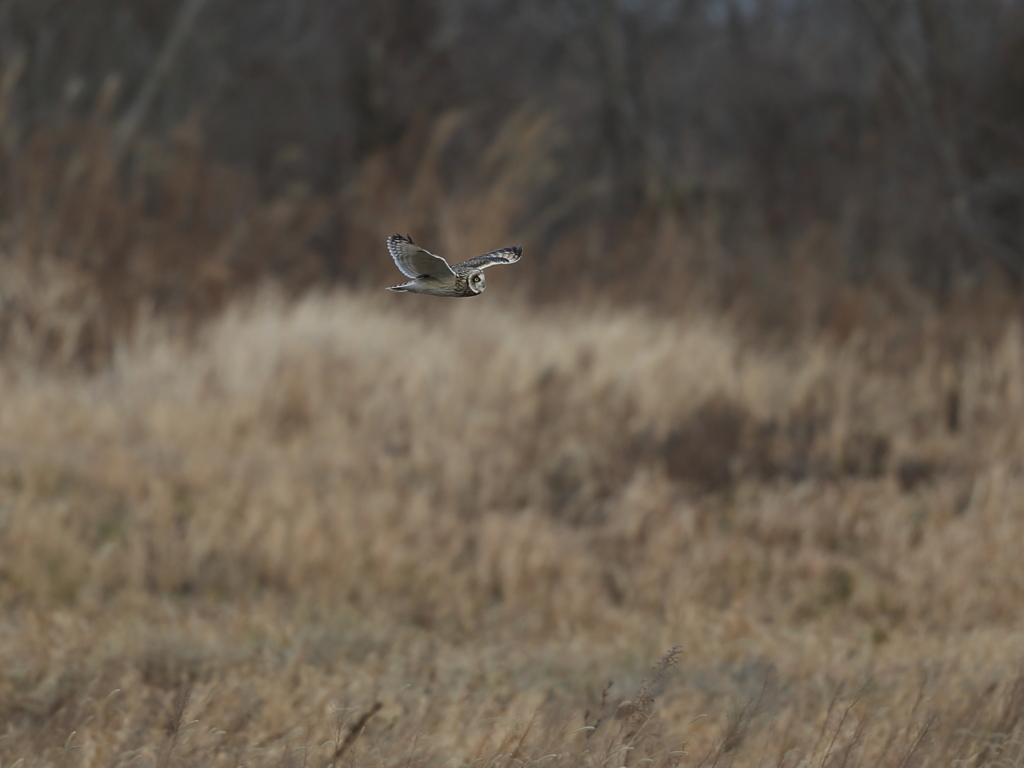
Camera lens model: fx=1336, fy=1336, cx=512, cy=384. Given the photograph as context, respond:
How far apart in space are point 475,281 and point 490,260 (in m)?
0.16

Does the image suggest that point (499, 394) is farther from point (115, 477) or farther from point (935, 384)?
point (935, 384)

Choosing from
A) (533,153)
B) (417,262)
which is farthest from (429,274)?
(533,153)

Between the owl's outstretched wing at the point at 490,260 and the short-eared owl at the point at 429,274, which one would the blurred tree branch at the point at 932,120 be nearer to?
the owl's outstretched wing at the point at 490,260

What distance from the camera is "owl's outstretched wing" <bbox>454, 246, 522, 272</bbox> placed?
6.45 feet

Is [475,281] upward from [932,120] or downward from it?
downward

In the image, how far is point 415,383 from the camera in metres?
8.02

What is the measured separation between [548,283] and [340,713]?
7.54 m

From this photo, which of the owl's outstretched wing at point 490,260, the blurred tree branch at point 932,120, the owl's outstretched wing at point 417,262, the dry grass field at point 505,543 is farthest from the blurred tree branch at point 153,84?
the owl's outstretched wing at point 417,262

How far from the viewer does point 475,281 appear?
1.90m

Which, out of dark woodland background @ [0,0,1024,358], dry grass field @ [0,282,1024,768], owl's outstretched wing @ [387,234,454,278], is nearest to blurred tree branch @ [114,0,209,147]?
dark woodland background @ [0,0,1024,358]

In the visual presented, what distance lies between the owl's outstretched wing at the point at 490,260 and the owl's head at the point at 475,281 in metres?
0.02

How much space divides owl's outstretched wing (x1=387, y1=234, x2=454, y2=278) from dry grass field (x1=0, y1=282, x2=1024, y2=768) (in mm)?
1594

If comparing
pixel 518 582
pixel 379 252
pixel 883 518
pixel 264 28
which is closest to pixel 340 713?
pixel 518 582

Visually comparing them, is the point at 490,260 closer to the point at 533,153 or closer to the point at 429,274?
the point at 429,274
